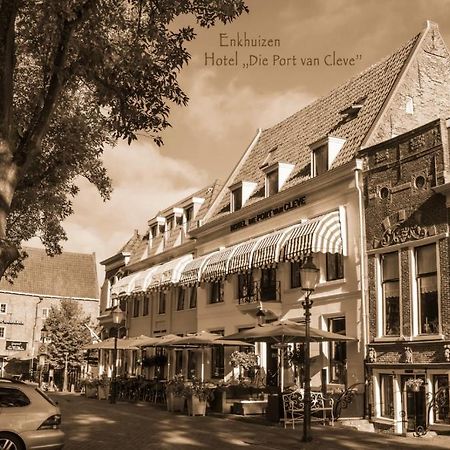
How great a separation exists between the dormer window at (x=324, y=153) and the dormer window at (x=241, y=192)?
5.38 metres

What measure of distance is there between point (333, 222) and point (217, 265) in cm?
751

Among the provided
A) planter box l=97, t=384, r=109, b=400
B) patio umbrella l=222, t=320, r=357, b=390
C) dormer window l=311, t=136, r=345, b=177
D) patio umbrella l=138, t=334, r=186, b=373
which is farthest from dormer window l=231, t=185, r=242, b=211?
planter box l=97, t=384, r=109, b=400

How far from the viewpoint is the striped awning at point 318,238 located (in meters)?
21.2

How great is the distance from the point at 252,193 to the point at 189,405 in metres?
10.5

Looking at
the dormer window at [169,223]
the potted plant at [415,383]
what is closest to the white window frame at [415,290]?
the potted plant at [415,383]

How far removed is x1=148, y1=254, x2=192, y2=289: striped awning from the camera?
32078 millimetres

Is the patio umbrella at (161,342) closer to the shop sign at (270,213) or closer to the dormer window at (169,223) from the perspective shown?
the shop sign at (270,213)

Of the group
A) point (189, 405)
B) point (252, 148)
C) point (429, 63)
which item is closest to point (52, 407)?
point (189, 405)

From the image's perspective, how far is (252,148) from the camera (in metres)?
33.8

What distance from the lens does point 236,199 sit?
98.2ft

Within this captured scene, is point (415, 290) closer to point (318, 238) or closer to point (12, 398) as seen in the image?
point (318, 238)

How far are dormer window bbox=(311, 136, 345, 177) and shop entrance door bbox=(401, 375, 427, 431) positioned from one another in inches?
318

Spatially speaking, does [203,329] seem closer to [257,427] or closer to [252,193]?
[252,193]

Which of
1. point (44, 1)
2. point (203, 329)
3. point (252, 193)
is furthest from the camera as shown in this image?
point (203, 329)
